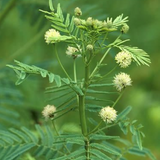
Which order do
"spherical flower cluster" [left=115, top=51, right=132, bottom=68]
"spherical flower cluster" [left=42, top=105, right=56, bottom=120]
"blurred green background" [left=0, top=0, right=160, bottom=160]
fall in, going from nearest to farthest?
"spherical flower cluster" [left=115, top=51, right=132, bottom=68] < "spherical flower cluster" [left=42, top=105, right=56, bottom=120] < "blurred green background" [left=0, top=0, right=160, bottom=160]

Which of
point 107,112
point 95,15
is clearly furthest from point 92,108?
point 95,15

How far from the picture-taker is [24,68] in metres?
1.15

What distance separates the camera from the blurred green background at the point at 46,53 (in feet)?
7.75

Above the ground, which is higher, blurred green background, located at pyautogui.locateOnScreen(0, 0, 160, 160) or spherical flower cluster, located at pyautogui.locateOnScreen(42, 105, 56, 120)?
blurred green background, located at pyautogui.locateOnScreen(0, 0, 160, 160)

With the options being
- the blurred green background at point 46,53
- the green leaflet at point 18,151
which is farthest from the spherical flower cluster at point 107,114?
the blurred green background at point 46,53

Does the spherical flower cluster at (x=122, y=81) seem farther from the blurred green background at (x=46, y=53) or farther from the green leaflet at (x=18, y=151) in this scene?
the blurred green background at (x=46, y=53)

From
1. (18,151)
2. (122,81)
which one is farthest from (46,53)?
(122,81)

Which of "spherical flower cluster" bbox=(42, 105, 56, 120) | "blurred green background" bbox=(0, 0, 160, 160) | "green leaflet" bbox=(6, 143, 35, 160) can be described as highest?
"blurred green background" bbox=(0, 0, 160, 160)

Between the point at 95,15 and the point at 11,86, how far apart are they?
1.76 ft

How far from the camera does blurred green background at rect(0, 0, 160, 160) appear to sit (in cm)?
236

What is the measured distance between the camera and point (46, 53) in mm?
3771

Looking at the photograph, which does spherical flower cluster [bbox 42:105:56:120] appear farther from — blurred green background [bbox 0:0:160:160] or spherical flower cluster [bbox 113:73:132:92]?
blurred green background [bbox 0:0:160:160]

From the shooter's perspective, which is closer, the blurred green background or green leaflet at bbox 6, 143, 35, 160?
green leaflet at bbox 6, 143, 35, 160

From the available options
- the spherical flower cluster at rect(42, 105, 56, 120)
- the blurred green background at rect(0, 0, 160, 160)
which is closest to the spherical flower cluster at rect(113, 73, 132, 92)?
the spherical flower cluster at rect(42, 105, 56, 120)
